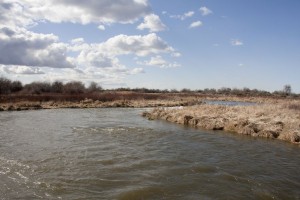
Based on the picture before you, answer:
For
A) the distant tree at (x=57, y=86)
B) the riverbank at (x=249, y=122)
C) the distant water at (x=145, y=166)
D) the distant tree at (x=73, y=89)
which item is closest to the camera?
the distant water at (x=145, y=166)

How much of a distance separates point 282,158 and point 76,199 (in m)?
10.3

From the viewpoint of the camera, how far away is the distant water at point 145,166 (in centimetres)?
1052

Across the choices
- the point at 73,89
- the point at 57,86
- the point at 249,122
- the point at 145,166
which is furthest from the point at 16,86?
the point at 145,166

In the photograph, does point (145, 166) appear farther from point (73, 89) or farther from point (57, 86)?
point (57, 86)

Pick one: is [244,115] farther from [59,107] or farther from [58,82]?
[58,82]

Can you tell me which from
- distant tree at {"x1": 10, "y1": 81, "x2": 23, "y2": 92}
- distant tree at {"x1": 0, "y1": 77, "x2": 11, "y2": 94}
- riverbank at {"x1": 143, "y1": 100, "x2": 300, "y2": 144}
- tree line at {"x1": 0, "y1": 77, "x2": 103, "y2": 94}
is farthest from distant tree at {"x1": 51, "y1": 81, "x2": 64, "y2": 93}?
riverbank at {"x1": 143, "y1": 100, "x2": 300, "y2": 144}

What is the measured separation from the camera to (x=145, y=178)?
11.9m

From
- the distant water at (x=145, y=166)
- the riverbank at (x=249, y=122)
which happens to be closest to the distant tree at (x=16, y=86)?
the riverbank at (x=249, y=122)

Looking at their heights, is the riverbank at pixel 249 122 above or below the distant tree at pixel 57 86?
below

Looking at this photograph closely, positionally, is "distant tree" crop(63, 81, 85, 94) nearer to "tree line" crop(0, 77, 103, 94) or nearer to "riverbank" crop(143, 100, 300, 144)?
"tree line" crop(0, 77, 103, 94)

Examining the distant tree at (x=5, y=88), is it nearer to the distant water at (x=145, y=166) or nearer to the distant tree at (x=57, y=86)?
the distant tree at (x=57, y=86)

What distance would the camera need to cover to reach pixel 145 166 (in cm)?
1355

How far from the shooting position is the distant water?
1052 centimetres

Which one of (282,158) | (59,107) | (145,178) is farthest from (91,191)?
(59,107)
